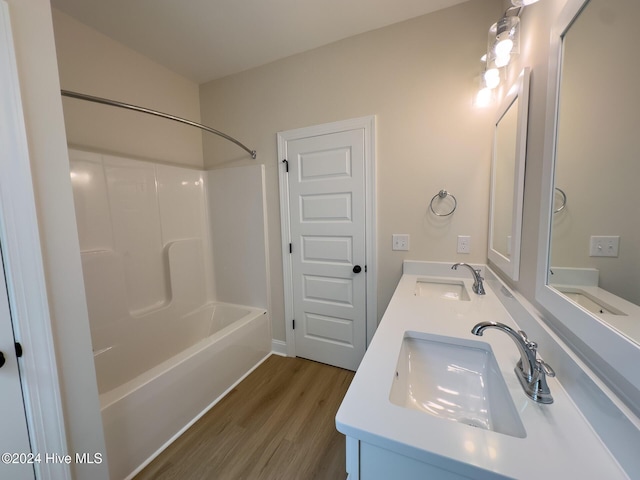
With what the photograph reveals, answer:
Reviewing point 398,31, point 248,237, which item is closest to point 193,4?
point 398,31

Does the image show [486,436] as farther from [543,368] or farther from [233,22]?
[233,22]

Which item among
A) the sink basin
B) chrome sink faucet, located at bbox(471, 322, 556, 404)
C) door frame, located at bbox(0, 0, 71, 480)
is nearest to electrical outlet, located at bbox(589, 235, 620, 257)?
chrome sink faucet, located at bbox(471, 322, 556, 404)

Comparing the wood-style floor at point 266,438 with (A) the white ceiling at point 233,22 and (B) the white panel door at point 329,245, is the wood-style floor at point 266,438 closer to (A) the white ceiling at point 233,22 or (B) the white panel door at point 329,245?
(B) the white panel door at point 329,245

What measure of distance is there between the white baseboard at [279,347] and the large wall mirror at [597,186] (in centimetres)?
210

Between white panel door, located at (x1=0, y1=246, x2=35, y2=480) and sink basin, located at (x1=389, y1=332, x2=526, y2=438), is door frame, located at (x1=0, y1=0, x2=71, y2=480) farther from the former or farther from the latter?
sink basin, located at (x1=389, y1=332, x2=526, y2=438)

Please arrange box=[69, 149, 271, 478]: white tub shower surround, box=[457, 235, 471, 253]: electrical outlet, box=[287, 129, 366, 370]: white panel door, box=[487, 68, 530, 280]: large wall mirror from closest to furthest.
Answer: box=[487, 68, 530, 280]: large wall mirror
box=[69, 149, 271, 478]: white tub shower surround
box=[457, 235, 471, 253]: electrical outlet
box=[287, 129, 366, 370]: white panel door

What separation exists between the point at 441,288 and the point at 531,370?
3.63 feet

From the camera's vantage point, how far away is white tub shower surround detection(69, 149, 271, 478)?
4.59ft

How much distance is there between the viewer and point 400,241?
1.92 metres

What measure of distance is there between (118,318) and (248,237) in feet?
3.89

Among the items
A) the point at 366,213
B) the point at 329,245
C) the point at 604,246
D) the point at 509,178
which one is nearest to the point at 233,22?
the point at 366,213

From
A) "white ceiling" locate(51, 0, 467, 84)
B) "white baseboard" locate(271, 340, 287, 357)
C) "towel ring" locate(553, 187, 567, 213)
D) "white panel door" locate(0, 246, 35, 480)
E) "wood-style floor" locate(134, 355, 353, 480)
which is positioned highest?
"white ceiling" locate(51, 0, 467, 84)

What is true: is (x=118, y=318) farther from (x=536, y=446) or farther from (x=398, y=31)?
(x=398, y=31)

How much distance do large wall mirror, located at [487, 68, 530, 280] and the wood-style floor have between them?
142 centimetres
